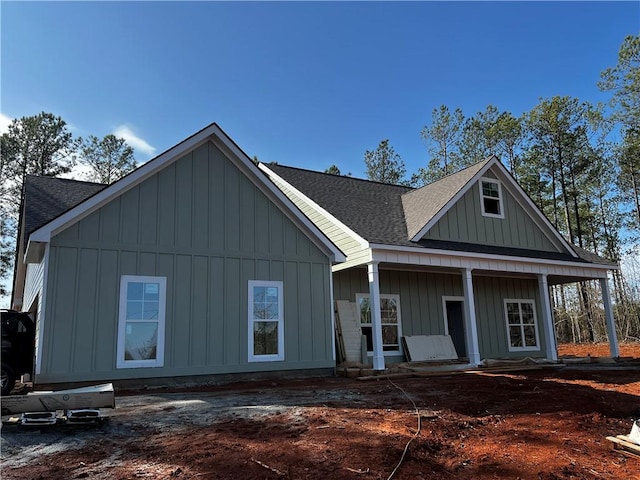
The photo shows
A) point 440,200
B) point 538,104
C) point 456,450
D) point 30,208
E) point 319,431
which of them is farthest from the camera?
point 538,104

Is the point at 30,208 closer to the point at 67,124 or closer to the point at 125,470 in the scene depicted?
the point at 125,470

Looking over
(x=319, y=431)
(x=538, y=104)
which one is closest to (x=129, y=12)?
(x=319, y=431)

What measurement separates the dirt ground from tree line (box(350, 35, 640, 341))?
1811cm

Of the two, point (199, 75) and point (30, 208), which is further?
point (199, 75)

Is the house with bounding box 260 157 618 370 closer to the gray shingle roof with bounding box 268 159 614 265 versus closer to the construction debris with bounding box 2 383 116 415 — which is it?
the gray shingle roof with bounding box 268 159 614 265

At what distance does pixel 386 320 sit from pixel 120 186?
8.08m

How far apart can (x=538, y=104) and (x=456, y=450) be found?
2877 centimetres

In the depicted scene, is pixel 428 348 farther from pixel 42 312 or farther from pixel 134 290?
pixel 42 312

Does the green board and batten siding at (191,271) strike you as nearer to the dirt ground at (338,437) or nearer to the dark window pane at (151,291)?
the dark window pane at (151,291)

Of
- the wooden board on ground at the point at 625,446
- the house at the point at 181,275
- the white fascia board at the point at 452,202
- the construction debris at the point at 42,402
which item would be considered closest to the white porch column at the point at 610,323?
the white fascia board at the point at 452,202

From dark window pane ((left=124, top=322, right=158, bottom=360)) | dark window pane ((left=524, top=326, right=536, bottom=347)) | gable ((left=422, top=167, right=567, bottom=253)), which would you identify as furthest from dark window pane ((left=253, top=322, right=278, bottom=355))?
dark window pane ((left=524, top=326, right=536, bottom=347))

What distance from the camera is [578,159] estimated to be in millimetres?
27984

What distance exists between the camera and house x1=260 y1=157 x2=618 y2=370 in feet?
40.9

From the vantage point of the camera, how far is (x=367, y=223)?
1299 centimetres
